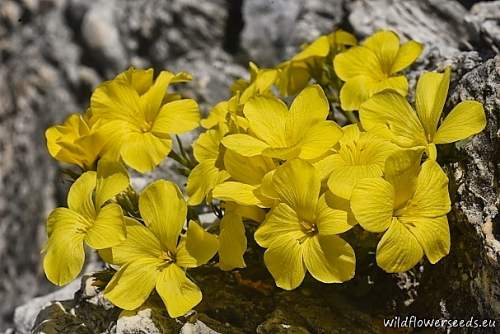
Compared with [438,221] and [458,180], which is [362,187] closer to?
[438,221]

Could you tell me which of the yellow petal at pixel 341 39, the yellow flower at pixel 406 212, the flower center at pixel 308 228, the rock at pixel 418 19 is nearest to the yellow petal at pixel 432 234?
the yellow flower at pixel 406 212

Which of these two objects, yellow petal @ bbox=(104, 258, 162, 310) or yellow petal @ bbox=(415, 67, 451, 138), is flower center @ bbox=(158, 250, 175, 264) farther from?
yellow petal @ bbox=(415, 67, 451, 138)

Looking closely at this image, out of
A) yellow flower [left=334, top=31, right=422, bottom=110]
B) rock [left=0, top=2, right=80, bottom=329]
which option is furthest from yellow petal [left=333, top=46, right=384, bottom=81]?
rock [left=0, top=2, right=80, bottom=329]

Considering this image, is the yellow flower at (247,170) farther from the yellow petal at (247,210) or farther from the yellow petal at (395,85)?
the yellow petal at (395,85)

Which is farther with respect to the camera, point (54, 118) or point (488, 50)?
point (54, 118)

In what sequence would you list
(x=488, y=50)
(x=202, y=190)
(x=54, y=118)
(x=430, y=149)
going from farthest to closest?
(x=54, y=118) → (x=488, y=50) → (x=202, y=190) → (x=430, y=149)

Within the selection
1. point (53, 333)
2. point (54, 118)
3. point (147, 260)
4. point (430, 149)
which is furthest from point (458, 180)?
point (54, 118)
